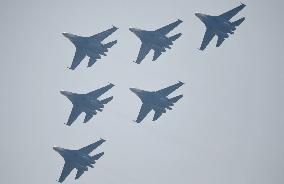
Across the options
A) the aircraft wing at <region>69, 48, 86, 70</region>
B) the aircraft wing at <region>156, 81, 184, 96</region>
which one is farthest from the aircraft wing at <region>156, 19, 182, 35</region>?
the aircraft wing at <region>69, 48, 86, 70</region>

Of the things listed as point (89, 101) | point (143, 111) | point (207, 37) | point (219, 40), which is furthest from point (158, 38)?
point (89, 101)

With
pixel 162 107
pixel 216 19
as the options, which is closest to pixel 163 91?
pixel 162 107

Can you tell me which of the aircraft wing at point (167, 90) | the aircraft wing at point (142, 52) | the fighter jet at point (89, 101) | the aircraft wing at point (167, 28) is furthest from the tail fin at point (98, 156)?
the aircraft wing at point (167, 28)

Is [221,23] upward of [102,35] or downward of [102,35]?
upward

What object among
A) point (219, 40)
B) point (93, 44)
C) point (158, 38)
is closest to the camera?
point (219, 40)

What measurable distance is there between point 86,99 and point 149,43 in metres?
17.1

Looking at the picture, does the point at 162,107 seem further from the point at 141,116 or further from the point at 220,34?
the point at 220,34

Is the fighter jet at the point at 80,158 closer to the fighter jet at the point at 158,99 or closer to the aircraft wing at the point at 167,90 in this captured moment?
the fighter jet at the point at 158,99

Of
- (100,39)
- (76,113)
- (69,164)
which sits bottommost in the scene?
(69,164)

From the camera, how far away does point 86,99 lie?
108m

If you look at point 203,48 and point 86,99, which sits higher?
point 203,48

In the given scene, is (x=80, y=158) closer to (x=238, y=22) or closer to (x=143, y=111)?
(x=143, y=111)

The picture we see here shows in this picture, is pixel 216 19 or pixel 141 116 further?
pixel 141 116

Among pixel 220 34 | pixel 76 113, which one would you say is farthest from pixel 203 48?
pixel 76 113
